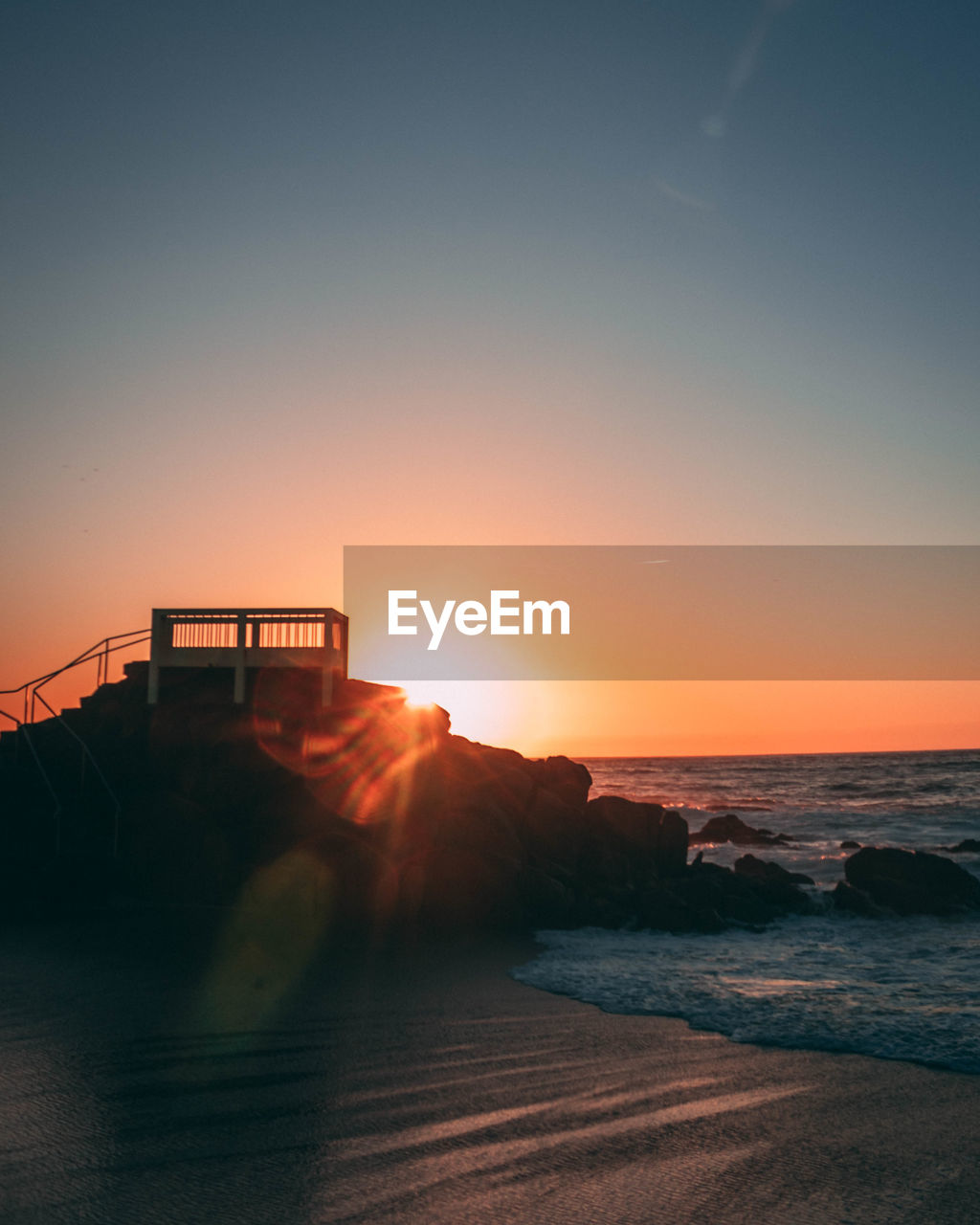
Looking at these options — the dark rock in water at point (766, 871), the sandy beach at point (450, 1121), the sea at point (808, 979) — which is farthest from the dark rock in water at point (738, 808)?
the sandy beach at point (450, 1121)

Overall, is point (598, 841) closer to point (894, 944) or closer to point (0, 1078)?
point (894, 944)

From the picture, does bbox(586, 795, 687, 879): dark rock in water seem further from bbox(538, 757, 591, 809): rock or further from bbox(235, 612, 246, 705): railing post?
bbox(235, 612, 246, 705): railing post

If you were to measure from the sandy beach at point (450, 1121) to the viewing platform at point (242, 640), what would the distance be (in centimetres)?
822

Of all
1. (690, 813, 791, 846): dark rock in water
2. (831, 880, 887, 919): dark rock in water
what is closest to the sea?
(831, 880, 887, 919): dark rock in water

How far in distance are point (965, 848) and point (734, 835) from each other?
9861 millimetres

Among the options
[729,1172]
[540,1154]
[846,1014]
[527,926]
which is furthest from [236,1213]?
[527,926]

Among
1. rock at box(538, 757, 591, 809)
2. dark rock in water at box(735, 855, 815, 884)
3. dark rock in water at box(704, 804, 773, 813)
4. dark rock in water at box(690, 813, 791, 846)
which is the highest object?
rock at box(538, 757, 591, 809)

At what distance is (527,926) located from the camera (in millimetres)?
16125

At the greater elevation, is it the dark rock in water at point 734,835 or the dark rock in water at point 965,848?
the dark rock in water at point 965,848

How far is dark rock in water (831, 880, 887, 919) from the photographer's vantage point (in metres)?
18.7

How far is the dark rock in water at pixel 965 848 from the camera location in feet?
105

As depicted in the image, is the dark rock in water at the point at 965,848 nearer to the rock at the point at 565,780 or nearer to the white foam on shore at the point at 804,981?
the white foam on shore at the point at 804,981

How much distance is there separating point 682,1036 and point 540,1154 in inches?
154

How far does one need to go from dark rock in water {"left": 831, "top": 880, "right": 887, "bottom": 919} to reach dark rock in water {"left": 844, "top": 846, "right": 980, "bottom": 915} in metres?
0.23
